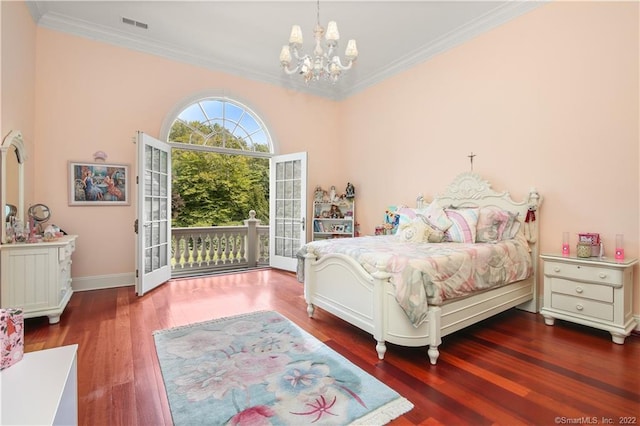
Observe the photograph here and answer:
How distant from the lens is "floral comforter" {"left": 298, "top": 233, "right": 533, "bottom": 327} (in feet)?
7.28

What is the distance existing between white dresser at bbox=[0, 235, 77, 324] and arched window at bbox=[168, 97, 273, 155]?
246 centimetres

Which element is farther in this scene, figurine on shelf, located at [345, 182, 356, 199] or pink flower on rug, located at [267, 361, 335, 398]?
figurine on shelf, located at [345, 182, 356, 199]

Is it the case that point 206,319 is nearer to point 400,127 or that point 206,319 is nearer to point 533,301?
point 533,301

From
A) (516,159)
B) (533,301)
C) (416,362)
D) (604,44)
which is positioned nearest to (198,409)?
(416,362)

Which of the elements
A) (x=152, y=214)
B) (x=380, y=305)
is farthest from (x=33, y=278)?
(x=380, y=305)

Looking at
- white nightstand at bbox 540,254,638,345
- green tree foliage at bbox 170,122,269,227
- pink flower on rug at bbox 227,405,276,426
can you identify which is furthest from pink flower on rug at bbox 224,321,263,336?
green tree foliage at bbox 170,122,269,227

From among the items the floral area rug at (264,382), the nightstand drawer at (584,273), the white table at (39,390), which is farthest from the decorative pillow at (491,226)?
the white table at (39,390)

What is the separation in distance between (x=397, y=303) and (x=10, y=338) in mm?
2095

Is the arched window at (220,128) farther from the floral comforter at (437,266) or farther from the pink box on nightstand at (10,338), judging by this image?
the pink box on nightstand at (10,338)

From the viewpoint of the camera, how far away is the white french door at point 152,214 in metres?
3.87

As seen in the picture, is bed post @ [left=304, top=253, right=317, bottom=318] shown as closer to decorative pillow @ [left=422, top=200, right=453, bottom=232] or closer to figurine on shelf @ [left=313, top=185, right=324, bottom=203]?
decorative pillow @ [left=422, top=200, right=453, bottom=232]

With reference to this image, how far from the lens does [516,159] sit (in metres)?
3.50

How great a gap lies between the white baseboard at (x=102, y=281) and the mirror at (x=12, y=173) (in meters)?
1.19

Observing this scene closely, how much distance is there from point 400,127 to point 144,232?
405cm
